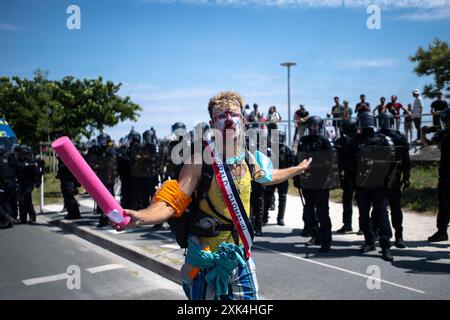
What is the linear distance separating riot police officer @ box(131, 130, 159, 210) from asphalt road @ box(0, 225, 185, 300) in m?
2.21

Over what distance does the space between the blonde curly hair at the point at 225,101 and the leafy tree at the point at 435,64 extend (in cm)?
1655

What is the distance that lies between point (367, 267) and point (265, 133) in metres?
4.26

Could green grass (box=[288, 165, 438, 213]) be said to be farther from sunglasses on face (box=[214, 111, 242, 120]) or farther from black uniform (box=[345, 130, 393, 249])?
sunglasses on face (box=[214, 111, 242, 120])

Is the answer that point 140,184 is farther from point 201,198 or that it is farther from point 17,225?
point 201,198

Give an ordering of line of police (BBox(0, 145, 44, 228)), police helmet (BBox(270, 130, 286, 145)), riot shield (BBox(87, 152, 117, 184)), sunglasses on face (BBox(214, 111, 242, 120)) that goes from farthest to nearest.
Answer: line of police (BBox(0, 145, 44, 228))
riot shield (BBox(87, 152, 117, 184))
police helmet (BBox(270, 130, 286, 145))
sunglasses on face (BBox(214, 111, 242, 120))

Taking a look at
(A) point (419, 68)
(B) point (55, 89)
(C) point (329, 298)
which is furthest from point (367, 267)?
(B) point (55, 89)

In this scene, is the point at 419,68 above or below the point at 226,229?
above

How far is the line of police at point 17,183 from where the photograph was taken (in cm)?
1090

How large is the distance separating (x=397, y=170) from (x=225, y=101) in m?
5.22

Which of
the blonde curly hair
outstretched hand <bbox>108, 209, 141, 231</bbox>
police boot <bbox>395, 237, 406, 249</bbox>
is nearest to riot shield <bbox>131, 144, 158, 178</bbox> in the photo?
police boot <bbox>395, 237, 406, 249</bbox>

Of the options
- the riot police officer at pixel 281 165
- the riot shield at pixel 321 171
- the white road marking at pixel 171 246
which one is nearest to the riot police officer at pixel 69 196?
the white road marking at pixel 171 246

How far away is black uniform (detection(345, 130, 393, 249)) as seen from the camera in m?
6.69
